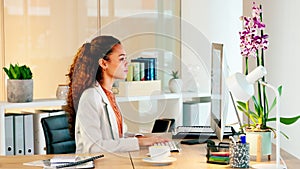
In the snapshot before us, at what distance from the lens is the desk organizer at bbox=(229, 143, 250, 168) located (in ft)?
7.70

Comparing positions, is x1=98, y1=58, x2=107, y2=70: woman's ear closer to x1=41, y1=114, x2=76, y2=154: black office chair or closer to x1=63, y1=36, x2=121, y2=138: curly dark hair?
x1=63, y1=36, x2=121, y2=138: curly dark hair

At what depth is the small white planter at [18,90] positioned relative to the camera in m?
4.03

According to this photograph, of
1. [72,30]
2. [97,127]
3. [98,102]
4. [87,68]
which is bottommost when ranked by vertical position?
[97,127]

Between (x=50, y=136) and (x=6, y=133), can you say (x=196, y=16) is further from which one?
(x=50, y=136)

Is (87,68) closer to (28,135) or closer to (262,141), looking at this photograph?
(262,141)

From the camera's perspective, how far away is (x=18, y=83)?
158 inches

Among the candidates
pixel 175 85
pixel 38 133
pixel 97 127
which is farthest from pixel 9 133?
pixel 175 85

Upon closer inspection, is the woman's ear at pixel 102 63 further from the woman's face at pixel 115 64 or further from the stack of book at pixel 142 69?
the stack of book at pixel 142 69

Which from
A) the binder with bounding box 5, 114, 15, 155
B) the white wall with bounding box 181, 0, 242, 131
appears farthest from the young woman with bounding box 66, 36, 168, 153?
the white wall with bounding box 181, 0, 242, 131

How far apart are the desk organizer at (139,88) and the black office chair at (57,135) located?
1.84 meters

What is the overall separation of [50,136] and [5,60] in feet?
6.28

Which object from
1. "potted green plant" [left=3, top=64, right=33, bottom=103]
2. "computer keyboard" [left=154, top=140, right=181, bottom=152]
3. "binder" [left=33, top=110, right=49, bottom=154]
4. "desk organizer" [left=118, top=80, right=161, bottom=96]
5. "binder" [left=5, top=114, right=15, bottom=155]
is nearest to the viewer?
"computer keyboard" [left=154, top=140, right=181, bottom=152]

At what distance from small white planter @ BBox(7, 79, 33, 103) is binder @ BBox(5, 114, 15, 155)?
0.54 feet

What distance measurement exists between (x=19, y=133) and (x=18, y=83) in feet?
1.46
